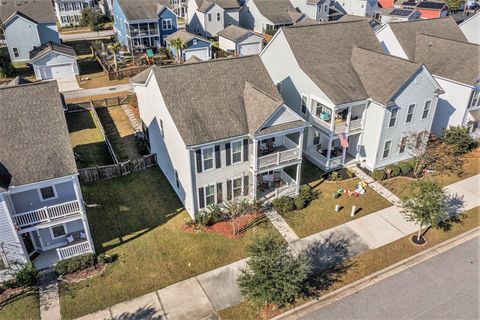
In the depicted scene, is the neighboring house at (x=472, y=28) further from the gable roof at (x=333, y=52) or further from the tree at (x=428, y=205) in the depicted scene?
the tree at (x=428, y=205)

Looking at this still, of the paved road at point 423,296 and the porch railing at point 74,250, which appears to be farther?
Result: the porch railing at point 74,250

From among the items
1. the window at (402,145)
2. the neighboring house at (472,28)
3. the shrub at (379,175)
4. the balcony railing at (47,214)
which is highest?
the neighboring house at (472,28)

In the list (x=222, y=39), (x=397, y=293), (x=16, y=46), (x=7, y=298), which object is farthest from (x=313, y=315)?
(x=16, y=46)

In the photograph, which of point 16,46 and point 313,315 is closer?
point 313,315

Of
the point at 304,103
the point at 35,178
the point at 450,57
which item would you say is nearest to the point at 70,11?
the point at 304,103

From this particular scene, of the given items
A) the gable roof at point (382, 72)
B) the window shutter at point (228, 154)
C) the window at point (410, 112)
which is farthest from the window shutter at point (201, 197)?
the window at point (410, 112)

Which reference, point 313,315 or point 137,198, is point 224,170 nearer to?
point 137,198

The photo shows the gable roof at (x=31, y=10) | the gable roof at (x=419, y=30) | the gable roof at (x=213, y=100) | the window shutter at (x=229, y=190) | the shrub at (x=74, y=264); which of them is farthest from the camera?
the gable roof at (x=31, y=10)
